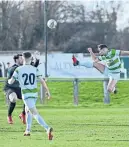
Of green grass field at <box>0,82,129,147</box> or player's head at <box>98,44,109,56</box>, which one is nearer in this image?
green grass field at <box>0,82,129,147</box>

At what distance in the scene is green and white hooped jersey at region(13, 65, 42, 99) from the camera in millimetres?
15812

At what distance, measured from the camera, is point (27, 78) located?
15.8 m

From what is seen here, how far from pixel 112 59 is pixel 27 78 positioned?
704 centimetres

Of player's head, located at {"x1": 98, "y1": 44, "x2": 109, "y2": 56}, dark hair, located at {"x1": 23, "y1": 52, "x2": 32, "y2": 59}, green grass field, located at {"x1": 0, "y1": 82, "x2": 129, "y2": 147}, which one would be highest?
dark hair, located at {"x1": 23, "y1": 52, "x2": 32, "y2": 59}

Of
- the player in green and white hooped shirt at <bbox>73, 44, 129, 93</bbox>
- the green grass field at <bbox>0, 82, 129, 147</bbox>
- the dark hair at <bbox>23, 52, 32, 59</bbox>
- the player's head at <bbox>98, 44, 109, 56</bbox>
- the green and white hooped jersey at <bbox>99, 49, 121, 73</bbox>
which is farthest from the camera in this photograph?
the green and white hooped jersey at <bbox>99, 49, 121, 73</bbox>

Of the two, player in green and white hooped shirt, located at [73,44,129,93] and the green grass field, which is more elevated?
player in green and white hooped shirt, located at [73,44,129,93]

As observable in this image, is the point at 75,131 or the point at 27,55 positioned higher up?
the point at 27,55

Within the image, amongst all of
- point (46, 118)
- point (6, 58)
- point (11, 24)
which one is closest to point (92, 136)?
point (46, 118)

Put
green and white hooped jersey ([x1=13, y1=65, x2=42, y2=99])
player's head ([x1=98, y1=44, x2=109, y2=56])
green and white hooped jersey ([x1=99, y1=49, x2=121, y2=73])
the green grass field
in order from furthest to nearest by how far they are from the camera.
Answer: green and white hooped jersey ([x1=99, y1=49, x2=121, y2=73]) < player's head ([x1=98, y1=44, x2=109, y2=56]) < green and white hooped jersey ([x1=13, y1=65, x2=42, y2=99]) < the green grass field

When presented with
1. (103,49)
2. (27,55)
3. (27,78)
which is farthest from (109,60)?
(27,55)

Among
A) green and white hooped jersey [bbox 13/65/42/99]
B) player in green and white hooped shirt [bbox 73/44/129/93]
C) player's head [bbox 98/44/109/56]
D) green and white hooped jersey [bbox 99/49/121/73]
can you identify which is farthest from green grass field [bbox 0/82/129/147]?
player's head [bbox 98/44/109/56]

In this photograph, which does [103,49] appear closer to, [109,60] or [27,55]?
[109,60]

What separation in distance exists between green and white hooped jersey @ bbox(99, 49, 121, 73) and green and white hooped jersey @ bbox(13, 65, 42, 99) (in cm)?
549

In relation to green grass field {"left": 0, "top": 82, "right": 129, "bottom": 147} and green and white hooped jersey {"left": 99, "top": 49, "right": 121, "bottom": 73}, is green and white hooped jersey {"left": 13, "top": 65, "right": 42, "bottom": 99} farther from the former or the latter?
green and white hooped jersey {"left": 99, "top": 49, "right": 121, "bottom": 73}
